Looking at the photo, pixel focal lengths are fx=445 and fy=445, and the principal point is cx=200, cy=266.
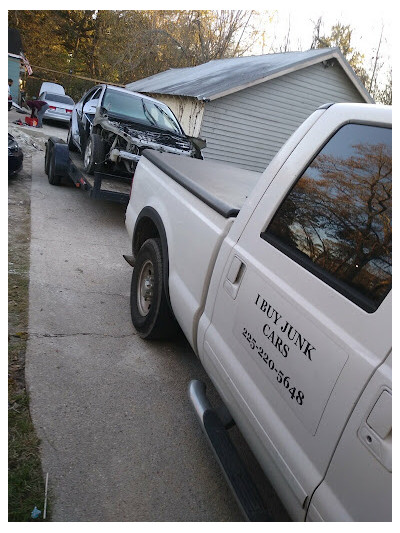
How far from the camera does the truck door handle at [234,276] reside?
2403mm

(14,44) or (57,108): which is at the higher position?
(14,44)

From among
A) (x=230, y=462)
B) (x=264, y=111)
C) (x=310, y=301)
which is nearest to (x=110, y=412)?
(x=230, y=462)

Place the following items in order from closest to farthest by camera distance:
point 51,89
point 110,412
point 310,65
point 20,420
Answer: point 20,420
point 110,412
point 310,65
point 51,89

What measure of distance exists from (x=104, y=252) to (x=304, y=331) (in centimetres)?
465

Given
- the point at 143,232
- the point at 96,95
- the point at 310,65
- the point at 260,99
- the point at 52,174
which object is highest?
the point at 310,65

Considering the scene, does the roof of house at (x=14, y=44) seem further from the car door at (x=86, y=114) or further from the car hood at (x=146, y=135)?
the car hood at (x=146, y=135)

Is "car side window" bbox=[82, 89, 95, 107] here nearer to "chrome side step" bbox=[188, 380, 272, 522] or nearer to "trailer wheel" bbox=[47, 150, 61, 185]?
"trailer wheel" bbox=[47, 150, 61, 185]

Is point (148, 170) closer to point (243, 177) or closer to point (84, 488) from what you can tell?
point (243, 177)

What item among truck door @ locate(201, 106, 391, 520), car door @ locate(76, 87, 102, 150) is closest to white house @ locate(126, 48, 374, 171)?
car door @ locate(76, 87, 102, 150)

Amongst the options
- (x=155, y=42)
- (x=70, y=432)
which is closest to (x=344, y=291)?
(x=70, y=432)

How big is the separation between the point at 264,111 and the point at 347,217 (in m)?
14.7

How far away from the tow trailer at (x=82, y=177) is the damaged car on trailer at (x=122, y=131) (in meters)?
0.20

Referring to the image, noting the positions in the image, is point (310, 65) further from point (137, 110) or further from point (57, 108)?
point (57, 108)

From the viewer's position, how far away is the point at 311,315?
6.14ft
